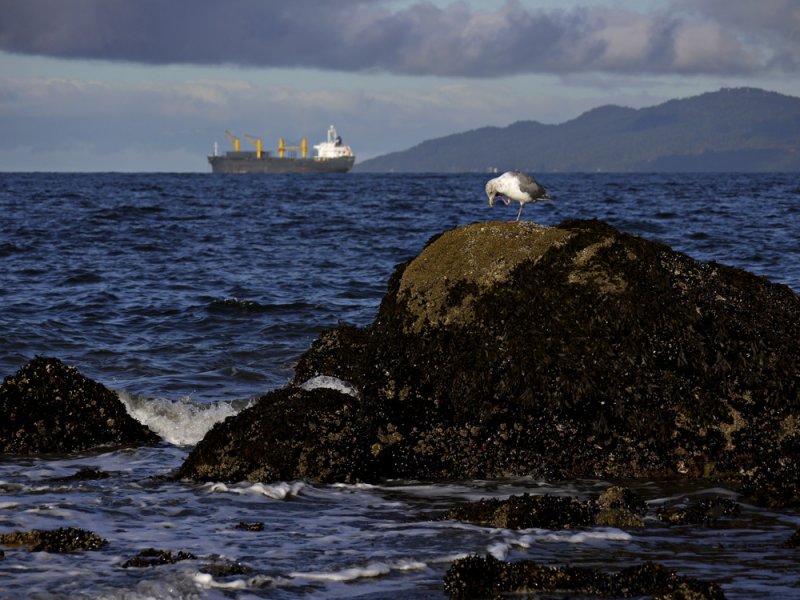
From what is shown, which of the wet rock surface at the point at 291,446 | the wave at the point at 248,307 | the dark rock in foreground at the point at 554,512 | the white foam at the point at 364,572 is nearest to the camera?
the white foam at the point at 364,572

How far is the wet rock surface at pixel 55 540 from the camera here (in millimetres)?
5621

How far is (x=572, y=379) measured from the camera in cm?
733

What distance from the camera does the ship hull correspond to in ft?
625

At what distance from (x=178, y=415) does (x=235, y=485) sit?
125 inches

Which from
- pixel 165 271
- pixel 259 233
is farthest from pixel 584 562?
pixel 259 233

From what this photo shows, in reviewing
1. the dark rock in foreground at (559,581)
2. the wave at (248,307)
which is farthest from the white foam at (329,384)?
the wave at (248,307)

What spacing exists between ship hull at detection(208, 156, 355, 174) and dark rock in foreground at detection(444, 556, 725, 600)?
611 feet

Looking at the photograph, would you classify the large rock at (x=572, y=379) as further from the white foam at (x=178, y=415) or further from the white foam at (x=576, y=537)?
the white foam at (x=178, y=415)

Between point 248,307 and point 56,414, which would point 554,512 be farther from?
point 248,307

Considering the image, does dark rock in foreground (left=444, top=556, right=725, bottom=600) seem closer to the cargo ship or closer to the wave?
the wave

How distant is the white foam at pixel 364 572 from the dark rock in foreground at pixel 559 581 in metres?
0.29

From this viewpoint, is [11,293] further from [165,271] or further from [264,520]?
[264,520]

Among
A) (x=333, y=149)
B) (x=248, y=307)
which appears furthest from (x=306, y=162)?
(x=248, y=307)

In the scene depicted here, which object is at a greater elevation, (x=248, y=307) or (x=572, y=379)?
(x=572, y=379)
